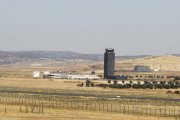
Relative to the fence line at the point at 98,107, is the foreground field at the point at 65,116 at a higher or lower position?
→ lower

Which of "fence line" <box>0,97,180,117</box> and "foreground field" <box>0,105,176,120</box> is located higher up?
"fence line" <box>0,97,180,117</box>

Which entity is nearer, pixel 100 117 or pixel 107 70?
pixel 100 117

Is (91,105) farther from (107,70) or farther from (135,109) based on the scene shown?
(107,70)

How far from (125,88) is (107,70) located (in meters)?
67.0

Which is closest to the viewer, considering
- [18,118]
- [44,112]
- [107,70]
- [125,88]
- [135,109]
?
[18,118]

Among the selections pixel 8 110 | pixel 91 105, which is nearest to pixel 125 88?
pixel 91 105

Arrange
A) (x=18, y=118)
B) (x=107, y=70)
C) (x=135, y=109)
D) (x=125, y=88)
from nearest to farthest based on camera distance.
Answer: (x=18, y=118)
(x=135, y=109)
(x=125, y=88)
(x=107, y=70)

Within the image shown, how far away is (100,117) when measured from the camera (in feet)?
196

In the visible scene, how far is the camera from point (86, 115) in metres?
61.2

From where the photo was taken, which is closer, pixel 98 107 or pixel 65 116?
pixel 65 116

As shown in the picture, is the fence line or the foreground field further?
the fence line

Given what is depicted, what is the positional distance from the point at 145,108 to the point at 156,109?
2.04 meters

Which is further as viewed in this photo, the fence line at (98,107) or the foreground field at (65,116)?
the fence line at (98,107)

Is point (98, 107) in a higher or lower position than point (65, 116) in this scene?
higher
